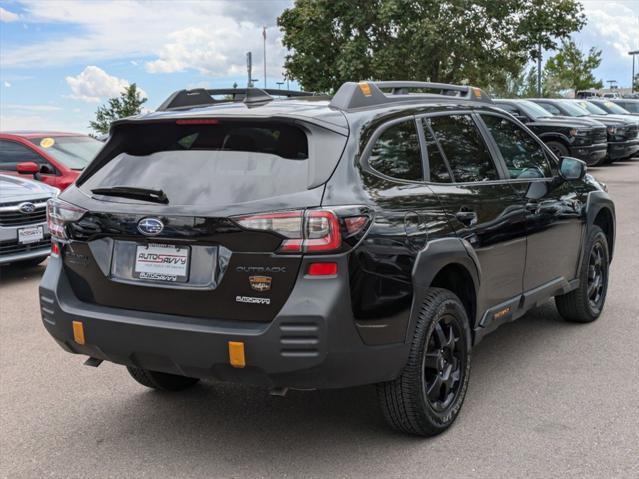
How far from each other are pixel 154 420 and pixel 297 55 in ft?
109

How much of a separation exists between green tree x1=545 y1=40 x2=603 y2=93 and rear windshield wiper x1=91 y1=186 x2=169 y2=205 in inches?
2698

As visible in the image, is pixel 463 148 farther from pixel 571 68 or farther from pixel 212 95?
pixel 571 68

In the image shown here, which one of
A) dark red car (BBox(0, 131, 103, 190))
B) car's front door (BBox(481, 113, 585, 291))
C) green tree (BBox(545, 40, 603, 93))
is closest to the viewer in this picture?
car's front door (BBox(481, 113, 585, 291))

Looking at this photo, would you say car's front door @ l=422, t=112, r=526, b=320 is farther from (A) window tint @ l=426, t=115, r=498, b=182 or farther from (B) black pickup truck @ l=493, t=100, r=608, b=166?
(B) black pickup truck @ l=493, t=100, r=608, b=166

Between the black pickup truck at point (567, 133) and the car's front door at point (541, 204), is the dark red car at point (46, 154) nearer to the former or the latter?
the car's front door at point (541, 204)

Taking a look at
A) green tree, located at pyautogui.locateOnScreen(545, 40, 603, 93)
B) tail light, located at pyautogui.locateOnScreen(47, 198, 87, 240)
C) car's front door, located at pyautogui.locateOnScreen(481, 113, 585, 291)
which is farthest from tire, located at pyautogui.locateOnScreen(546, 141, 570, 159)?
green tree, located at pyautogui.locateOnScreen(545, 40, 603, 93)

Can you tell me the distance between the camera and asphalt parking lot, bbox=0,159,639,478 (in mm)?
3523

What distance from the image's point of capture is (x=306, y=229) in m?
3.20

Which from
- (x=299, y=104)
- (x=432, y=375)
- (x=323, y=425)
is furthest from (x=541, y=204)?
(x=323, y=425)

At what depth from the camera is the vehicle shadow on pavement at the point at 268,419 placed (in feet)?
12.4

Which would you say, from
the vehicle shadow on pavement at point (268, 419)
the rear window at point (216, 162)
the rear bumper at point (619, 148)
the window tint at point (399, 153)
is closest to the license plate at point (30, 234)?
the vehicle shadow on pavement at point (268, 419)

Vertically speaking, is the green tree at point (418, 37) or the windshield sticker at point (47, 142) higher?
the green tree at point (418, 37)

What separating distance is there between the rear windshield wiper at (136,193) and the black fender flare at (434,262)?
120cm

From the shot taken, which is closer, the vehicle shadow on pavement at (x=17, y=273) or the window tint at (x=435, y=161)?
the window tint at (x=435, y=161)
